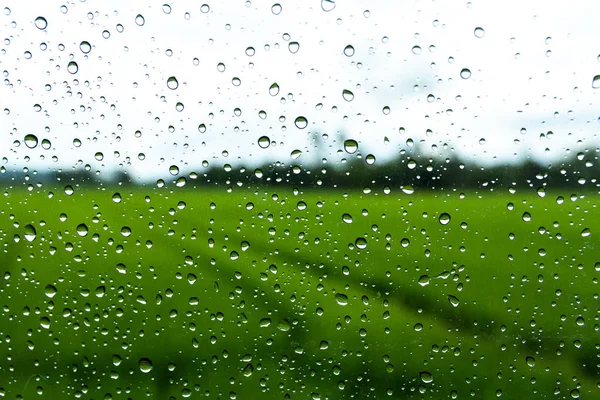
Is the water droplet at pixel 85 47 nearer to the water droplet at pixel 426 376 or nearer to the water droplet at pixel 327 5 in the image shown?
the water droplet at pixel 327 5

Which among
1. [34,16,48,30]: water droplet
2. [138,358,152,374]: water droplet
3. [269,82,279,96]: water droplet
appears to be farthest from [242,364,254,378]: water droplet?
[34,16,48,30]: water droplet

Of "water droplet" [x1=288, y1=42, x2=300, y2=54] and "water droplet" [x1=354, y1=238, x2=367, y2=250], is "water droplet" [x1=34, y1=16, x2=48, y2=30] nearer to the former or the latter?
"water droplet" [x1=288, y1=42, x2=300, y2=54]

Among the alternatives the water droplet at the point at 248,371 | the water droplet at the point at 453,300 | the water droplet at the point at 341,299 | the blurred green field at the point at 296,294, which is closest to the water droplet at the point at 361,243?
the blurred green field at the point at 296,294

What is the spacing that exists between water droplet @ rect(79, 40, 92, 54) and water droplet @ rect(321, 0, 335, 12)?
1.67 feet

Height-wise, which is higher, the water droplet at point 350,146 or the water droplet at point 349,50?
Answer: the water droplet at point 349,50

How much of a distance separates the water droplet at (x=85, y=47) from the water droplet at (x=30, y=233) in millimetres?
397

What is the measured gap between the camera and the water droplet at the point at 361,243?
3.20ft

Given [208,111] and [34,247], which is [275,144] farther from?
[34,247]

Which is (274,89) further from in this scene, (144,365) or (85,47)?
(144,365)

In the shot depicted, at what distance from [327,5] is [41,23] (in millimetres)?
615

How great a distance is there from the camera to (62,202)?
954 mm

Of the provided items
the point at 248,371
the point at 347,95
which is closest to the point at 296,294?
the point at 248,371

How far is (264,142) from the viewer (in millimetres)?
963

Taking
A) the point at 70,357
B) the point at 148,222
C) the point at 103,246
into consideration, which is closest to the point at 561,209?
the point at 148,222
